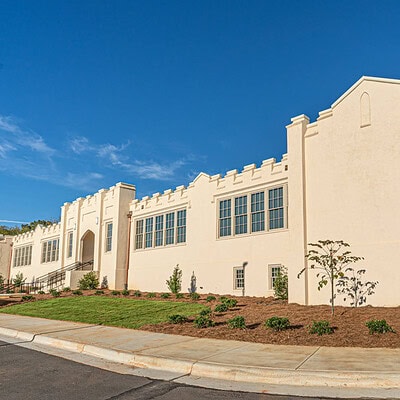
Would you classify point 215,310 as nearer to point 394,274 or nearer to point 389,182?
point 394,274

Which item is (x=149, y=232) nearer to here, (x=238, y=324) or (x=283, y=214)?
(x=283, y=214)

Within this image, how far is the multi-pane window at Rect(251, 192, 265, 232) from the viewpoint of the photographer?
68.6 feet

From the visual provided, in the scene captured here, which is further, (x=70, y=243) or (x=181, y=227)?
(x=70, y=243)

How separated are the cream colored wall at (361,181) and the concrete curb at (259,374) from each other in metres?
8.76

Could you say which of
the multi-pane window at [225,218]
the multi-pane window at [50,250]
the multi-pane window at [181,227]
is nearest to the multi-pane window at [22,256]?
the multi-pane window at [50,250]

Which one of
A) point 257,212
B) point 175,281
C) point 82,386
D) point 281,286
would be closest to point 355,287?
point 281,286

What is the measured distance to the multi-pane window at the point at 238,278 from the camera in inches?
845

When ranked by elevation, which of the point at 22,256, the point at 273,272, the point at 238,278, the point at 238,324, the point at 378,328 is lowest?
the point at 238,324

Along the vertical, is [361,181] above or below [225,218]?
above

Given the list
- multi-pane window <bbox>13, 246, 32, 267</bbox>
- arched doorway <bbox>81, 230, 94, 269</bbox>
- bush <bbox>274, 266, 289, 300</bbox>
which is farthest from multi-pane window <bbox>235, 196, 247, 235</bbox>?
multi-pane window <bbox>13, 246, 32, 267</bbox>

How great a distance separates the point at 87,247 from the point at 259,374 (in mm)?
31406

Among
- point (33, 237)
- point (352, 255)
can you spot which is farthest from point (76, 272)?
point (352, 255)

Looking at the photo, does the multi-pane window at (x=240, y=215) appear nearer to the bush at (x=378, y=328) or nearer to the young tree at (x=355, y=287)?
the young tree at (x=355, y=287)

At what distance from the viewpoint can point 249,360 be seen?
7.72 metres
